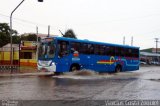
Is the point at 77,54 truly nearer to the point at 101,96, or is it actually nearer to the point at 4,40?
the point at 101,96

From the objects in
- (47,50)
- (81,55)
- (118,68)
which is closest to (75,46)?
(81,55)

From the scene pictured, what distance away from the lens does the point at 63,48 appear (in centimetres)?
2820

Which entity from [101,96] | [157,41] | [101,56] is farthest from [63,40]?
[157,41]

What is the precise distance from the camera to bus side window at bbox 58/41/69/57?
27.9 m

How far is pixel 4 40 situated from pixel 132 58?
6101 centimetres

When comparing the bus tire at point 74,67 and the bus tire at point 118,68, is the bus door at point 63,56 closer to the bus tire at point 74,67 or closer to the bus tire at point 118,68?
the bus tire at point 74,67

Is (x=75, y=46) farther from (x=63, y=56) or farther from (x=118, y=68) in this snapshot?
(x=118, y=68)

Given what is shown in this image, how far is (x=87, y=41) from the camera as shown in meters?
30.8

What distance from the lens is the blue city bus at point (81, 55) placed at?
27.9m

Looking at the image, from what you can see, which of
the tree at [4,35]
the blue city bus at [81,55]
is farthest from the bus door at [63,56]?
the tree at [4,35]

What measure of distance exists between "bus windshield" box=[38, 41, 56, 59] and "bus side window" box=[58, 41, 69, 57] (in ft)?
1.64

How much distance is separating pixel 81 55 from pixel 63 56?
2.30m

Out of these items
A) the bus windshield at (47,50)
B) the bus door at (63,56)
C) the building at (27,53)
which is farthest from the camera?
the building at (27,53)

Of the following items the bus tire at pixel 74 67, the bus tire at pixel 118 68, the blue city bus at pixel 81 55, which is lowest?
the bus tire at pixel 118 68
